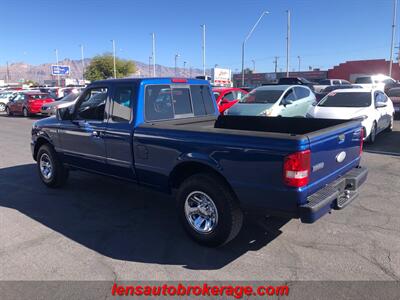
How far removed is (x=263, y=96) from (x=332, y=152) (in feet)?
29.8

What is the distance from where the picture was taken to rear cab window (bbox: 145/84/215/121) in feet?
15.9

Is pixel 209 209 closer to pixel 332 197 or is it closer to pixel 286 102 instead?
pixel 332 197

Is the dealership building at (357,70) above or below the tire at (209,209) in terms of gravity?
above

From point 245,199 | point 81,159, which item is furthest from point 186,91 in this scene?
point 245,199

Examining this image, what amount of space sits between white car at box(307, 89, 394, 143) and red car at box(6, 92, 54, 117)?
16.6 m

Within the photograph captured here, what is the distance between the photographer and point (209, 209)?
13.2ft

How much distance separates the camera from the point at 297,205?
336 centimetres

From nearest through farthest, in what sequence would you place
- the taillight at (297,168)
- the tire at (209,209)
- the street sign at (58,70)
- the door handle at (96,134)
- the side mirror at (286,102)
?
the taillight at (297,168) → the tire at (209,209) → the door handle at (96,134) → the side mirror at (286,102) → the street sign at (58,70)

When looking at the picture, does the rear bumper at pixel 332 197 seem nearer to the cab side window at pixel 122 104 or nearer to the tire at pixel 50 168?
the cab side window at pixel 122 104

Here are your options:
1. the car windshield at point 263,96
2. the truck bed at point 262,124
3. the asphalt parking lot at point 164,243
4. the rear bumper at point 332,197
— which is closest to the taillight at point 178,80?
the truck bed at point 262,124

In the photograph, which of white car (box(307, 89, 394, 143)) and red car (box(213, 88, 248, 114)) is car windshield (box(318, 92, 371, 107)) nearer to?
white car (box(307, 89, 394, 143))

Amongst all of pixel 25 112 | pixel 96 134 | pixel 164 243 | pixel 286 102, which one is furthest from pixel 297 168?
pixel 25 112

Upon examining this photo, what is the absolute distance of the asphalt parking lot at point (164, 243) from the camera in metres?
3.57

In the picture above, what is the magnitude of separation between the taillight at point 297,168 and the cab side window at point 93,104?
2.91 meters
